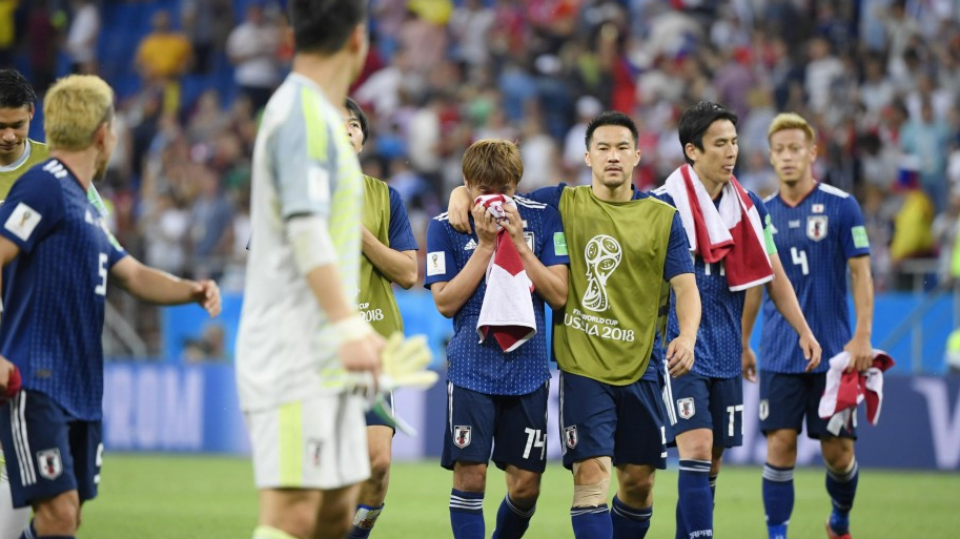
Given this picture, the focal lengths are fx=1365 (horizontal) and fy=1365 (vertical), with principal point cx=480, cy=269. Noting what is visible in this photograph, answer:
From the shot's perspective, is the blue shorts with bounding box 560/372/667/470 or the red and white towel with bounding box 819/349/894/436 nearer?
the blue shorts with bounding box 560/372/667/470

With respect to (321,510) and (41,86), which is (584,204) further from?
(41,86)

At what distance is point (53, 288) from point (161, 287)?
0.45 m

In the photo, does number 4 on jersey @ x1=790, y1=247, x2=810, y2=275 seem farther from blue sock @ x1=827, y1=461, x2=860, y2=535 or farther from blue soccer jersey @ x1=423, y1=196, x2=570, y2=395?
blue soccer jersey @ x1=423, y1=196, x2=570, y2=395

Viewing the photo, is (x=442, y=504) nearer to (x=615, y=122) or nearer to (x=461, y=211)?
(x=461, y=211)

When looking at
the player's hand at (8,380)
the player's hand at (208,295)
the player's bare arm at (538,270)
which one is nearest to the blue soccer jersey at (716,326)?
the player's bare arm at (538,270)

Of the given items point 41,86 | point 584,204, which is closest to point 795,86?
point 584,204

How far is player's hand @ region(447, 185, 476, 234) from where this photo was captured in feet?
24.5

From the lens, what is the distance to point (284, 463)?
4707mm

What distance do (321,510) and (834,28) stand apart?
53.4 feet

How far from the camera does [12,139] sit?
703 centimetres

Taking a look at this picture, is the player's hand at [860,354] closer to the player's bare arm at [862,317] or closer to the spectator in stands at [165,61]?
the player's bare arm at [862,317]

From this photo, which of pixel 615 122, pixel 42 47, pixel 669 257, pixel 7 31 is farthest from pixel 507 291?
pixel 7 31

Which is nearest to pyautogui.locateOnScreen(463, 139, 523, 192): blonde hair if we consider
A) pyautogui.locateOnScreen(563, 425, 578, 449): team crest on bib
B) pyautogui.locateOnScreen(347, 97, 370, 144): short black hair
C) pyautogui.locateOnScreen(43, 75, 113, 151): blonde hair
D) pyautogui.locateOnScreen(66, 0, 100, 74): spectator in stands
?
pyautogui.locateOnScreen(347, 97, 370, 144): short black hair

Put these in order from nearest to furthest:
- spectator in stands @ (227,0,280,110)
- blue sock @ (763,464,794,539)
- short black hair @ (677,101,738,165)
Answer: short black hair @ (677,101,738,165) → blue sock @ (763,464,794,539) → spectator in stands @ (227,0,280,110)
